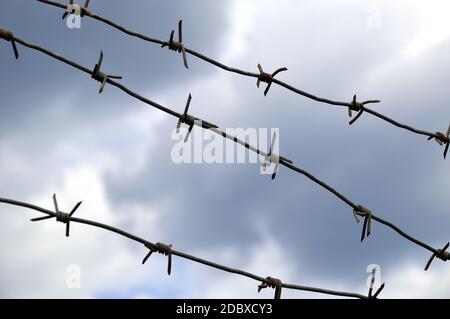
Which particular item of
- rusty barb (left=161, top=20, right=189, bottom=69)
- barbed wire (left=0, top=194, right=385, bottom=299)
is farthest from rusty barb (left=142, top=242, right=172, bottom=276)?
rusty barb (left=161, top=20, right=189, bottom=69)

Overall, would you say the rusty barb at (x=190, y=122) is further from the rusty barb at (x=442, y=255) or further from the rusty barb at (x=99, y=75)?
the rusty barb at (x=442, y=255)

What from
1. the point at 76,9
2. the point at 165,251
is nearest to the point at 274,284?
the point at 165,251

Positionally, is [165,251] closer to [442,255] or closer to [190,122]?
[190,122]

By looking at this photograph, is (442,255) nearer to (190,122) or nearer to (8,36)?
(190,122)

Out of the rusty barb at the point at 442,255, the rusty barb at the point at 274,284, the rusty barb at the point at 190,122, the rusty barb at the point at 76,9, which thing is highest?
the rusty barb at the point at 76,9

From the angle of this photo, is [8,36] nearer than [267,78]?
Yes

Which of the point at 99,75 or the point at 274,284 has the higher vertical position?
the point at 99,75

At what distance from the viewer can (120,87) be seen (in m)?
3.29

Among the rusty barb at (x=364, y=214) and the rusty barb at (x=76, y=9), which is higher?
the rusty barb at (x=76, y=9)

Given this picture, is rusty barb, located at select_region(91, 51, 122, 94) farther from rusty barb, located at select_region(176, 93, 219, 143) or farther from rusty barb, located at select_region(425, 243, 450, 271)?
rusty barb, located at select_region(425, 243, 450, 271)

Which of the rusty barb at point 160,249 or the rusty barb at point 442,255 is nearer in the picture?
the rusty barb at point 160,249

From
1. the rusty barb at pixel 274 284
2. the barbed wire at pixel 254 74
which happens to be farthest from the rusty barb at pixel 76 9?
the rusty barb at pixel 274 284

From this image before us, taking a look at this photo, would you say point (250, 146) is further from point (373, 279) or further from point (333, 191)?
point (373, 279)
